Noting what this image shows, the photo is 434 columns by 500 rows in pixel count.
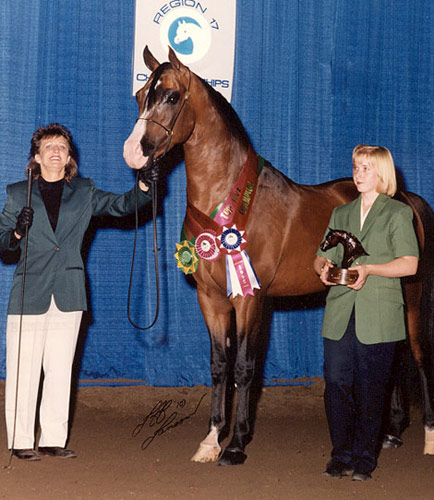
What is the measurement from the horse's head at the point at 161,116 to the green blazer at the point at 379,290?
3.14ft

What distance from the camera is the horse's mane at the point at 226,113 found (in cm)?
337

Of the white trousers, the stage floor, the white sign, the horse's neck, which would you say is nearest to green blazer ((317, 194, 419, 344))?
the stage floor

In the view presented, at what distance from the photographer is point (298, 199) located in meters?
3.71

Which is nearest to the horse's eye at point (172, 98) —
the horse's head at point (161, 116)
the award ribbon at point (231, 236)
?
the horse's head at point (161, 116)

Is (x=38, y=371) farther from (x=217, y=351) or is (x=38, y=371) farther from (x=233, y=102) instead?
(x=233, y=102)

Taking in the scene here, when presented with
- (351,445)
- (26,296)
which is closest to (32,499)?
(26,296)

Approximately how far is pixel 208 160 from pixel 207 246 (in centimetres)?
43

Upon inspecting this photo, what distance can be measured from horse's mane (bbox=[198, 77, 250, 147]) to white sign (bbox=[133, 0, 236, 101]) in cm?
147

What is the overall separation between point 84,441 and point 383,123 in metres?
3.36

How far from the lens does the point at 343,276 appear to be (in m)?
2.71

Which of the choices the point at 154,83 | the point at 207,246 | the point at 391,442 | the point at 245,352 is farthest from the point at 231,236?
Result: the point at 391,442

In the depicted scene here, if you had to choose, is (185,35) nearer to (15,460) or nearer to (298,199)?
(298,199)

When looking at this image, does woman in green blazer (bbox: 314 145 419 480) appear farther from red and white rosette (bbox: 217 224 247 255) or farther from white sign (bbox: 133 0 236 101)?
white sign (bbox: 133 0 236 101)

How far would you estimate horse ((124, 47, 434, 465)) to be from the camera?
3.14 metres
